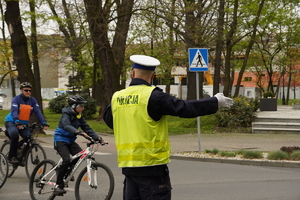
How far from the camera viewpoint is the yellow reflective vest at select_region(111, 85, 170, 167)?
4465 mm

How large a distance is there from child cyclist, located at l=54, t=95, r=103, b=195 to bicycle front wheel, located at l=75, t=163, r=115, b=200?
0.50 metres

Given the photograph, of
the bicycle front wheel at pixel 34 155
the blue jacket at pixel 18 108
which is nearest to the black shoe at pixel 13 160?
the bicycle front wheel at pixel 34 155

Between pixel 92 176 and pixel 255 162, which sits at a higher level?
pixel 92 176

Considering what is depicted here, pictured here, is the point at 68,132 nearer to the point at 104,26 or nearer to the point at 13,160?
the point at 13,160

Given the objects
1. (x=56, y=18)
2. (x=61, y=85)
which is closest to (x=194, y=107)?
(x=56, y=18)

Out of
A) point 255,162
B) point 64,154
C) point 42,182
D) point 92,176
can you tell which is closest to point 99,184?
point 92,176

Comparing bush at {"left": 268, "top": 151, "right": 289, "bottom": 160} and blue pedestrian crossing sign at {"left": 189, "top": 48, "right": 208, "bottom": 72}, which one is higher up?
blue pedestrian crossing sign at {"left": 189, "top": 48, "right": 208, "bottom": 72}

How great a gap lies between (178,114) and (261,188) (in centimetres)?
566

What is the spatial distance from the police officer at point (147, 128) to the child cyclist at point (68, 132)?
339 cm

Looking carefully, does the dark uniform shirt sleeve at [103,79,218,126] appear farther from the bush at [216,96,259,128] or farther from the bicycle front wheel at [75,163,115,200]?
the bush at [216,96,259,128]

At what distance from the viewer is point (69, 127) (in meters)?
8.20

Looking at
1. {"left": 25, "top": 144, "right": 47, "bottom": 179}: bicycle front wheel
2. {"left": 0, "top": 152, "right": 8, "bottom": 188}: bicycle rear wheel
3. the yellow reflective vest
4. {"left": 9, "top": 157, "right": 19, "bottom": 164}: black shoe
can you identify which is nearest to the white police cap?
the yellow reflective vest

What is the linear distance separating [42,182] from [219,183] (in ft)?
11.6

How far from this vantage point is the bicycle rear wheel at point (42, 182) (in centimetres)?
816
